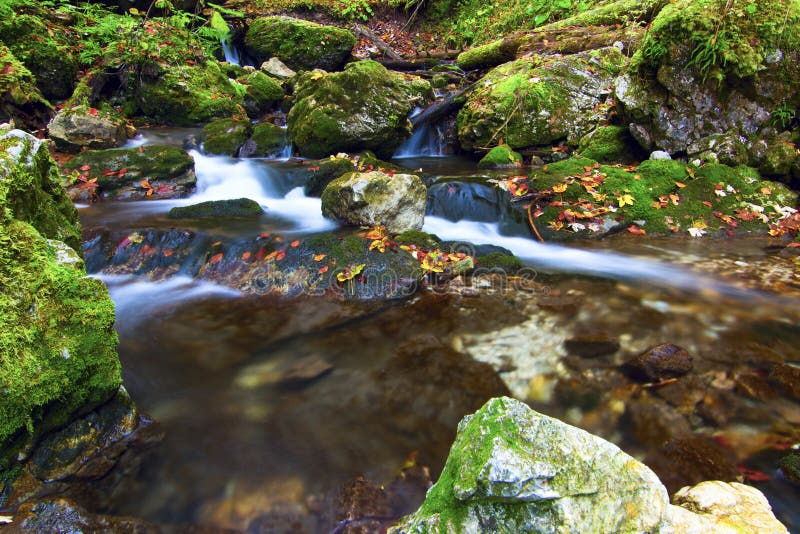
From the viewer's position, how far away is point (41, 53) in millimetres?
9797

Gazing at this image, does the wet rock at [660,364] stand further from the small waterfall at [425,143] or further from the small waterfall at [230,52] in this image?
the small waterfall at [230,52]

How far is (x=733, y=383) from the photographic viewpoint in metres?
3.22

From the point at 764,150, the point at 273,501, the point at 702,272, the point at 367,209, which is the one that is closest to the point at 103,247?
the point at 367,209

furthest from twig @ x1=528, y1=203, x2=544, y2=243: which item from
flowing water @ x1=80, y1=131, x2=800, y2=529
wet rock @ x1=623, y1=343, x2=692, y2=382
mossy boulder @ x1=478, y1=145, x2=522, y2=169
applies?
wet rock @ x1=623, y1=343, x2=692, y2=382

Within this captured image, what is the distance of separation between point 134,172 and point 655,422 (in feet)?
29.5

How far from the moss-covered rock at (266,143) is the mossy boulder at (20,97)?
440 centimetres

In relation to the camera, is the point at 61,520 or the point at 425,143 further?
the point at 425,143

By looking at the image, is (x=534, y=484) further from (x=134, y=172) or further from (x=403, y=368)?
(x=134, y=172)

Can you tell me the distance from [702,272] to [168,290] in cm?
655

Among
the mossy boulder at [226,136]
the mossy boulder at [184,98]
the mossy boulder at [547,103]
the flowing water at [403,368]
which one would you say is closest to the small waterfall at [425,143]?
the mossy boulder at [547,103]

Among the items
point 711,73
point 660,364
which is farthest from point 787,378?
point 711,73

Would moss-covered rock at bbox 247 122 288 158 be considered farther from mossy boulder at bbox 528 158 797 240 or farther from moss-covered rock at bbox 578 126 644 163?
moss-covered rock at bbox 578 126 644 163

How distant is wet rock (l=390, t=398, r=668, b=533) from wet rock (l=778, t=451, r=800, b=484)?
4.86 ft

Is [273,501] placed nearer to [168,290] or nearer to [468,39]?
[168,290]
